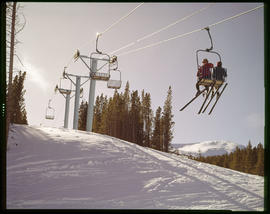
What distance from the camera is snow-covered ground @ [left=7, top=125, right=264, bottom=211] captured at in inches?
307

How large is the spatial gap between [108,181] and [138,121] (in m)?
43.4

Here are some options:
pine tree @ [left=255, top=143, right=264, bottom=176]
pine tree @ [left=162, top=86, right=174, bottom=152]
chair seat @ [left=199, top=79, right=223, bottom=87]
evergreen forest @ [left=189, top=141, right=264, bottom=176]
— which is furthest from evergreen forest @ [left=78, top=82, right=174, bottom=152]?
chair seat @ [left=199, top=79, right=223, bottom=87]

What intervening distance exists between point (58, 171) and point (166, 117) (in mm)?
41735

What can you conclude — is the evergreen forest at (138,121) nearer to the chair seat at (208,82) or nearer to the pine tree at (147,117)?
the pine tree at (147,117)

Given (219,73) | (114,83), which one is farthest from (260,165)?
(219,73)

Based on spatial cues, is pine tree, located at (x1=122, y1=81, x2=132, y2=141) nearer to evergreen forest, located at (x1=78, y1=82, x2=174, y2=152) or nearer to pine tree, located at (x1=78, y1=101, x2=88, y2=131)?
evergreen forest, located at (x1=78, y1=82, x2=174, y2=152)

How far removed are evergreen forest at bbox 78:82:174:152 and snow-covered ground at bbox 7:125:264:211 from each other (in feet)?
121

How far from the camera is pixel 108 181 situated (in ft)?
31.0

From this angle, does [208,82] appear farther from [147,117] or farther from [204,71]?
[147,117]

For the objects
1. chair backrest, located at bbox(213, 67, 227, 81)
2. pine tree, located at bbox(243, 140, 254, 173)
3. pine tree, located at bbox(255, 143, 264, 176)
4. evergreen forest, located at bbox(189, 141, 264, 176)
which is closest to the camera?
chair backrest, located at bbox(213, 67, 227, 81)

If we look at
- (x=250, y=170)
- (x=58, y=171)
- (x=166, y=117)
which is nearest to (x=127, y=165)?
(x=58, y=171)

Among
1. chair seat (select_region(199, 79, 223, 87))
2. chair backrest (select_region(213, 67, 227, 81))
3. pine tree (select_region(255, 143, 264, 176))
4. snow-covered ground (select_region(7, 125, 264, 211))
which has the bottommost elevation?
pine tree (select_region(255, 143, 264, 176))

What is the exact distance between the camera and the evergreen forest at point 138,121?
50188 mm

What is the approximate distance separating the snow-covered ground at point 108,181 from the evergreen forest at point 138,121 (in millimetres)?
36850
